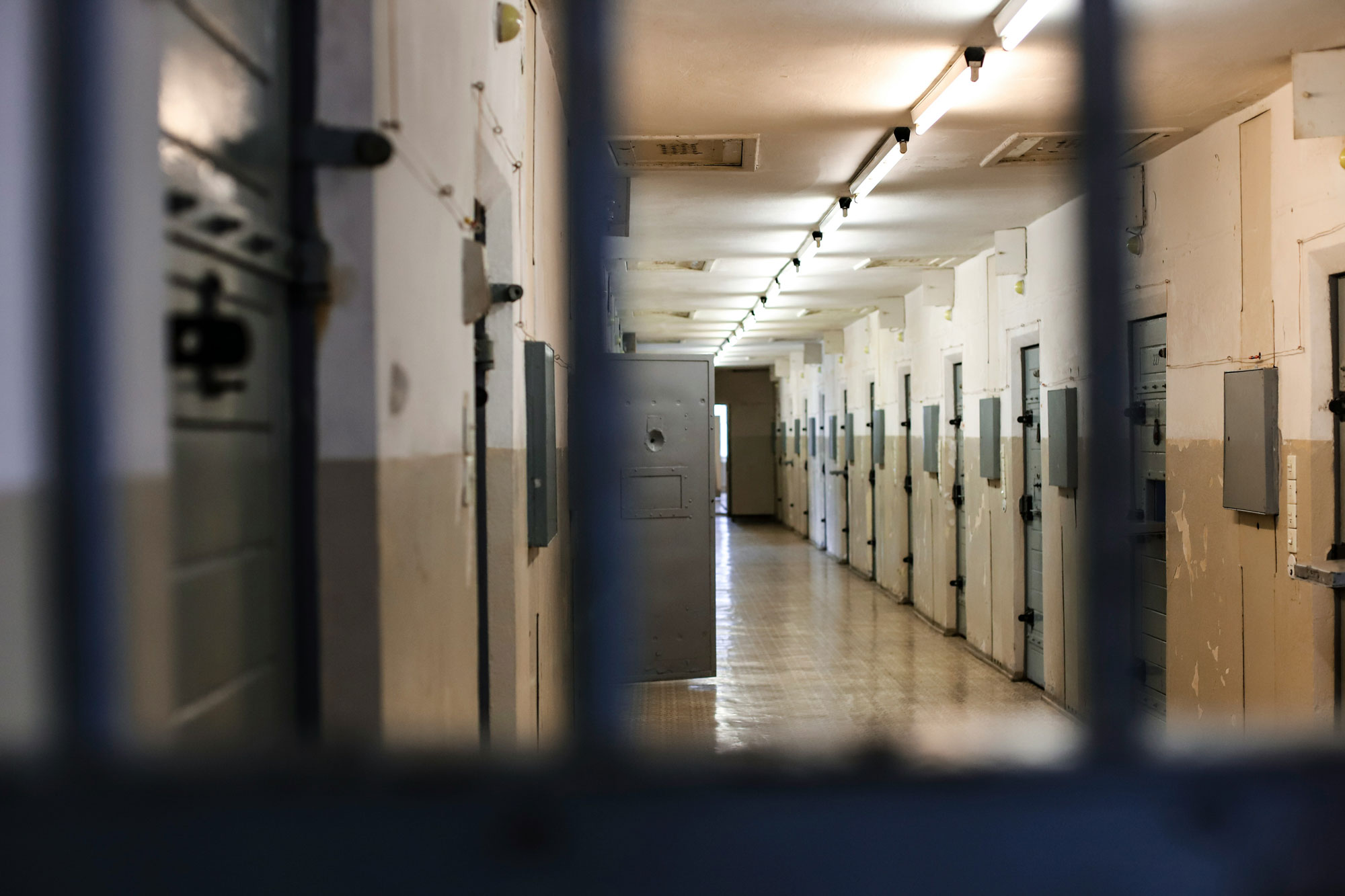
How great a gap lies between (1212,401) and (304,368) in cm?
426

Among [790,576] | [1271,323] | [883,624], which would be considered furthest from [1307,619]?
[790,576]

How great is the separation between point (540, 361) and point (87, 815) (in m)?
2.50

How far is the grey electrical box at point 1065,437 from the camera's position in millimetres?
5621

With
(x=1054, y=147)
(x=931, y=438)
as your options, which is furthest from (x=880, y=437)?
(x=1054, y=147)

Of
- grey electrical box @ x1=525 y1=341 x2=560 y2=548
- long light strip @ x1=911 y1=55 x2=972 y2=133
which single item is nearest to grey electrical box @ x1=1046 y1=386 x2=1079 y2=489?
long light strip @ x1=911 y1=55 x2=972 y2=133

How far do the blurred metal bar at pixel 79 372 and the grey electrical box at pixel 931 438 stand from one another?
26.6ft

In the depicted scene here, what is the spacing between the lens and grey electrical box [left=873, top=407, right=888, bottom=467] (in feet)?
34.3

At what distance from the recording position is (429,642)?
1.75 metres

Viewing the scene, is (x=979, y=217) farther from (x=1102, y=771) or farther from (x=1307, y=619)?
(x=1102, y=771)

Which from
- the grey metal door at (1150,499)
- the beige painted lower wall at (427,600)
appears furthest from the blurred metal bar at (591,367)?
the grey metal door at (1150,499)

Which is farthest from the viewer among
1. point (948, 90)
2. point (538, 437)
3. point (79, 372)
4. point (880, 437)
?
point (880, 437)

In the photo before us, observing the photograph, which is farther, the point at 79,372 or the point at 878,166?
the point at 878,166

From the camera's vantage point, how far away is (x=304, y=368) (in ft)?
4.31

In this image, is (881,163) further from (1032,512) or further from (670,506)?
(1032,512)
